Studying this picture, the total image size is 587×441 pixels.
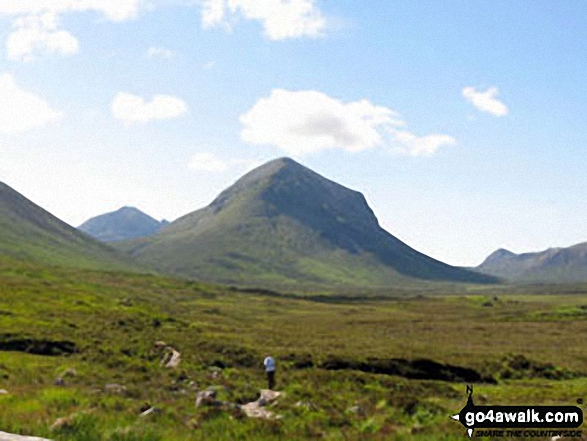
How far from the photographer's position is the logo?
17312 millimetres

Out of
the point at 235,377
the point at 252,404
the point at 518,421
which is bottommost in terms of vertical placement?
the point at 235,377

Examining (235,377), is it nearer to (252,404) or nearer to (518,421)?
(252,404)

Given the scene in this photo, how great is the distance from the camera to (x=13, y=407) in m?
18.4

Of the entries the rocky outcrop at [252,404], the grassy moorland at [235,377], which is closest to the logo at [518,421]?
the grassy moorland at [235,377]

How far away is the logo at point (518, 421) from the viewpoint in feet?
56.8

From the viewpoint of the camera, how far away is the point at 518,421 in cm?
1806

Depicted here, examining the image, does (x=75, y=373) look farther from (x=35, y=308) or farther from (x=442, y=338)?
(x=442, y=338)

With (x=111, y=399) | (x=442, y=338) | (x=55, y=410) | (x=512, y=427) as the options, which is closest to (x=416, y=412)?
(x=512, y=427)

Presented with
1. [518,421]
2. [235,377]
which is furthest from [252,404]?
[518,421]

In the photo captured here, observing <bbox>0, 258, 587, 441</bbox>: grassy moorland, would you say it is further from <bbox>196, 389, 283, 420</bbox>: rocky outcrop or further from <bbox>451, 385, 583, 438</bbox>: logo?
<bbox>451, 385, 583, 438</bbox>: logo

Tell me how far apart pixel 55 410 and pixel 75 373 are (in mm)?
12097

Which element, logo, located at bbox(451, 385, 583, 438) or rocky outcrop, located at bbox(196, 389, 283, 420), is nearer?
logo, located at bbox(451, 385, 583, 438)

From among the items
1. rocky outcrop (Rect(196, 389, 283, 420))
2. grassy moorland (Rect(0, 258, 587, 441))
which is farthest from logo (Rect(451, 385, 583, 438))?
rocky outcrop (Rect(196, 389, 283, 420))

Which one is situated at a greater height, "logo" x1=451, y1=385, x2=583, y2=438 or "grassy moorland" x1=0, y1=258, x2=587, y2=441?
"logo" x1=451, y1=385, x2=583, y2=438
